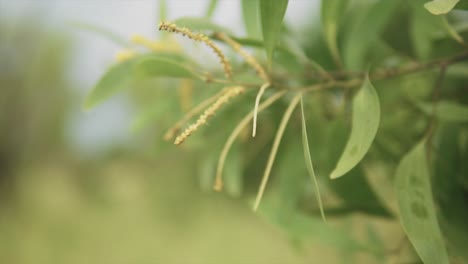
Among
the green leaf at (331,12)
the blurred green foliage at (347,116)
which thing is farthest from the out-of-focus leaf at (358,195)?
the green leaf at (331,12)

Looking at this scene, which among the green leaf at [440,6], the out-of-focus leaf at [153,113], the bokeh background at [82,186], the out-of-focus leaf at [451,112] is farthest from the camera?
the bokeh background at [82,186]

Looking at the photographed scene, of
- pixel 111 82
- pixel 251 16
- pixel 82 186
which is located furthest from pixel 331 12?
pixel 82 186

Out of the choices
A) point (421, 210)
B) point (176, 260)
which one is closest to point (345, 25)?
point (421, 210)

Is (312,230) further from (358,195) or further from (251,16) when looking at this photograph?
(251,16)

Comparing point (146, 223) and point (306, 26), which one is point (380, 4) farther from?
point (146, 223)

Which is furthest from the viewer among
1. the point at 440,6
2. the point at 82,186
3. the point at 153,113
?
the point at 82,186

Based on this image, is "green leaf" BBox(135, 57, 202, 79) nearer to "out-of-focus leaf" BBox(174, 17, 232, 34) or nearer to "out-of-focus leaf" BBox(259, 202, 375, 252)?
"out-of-focus leaf" BBox(174, 17, 232, 34)

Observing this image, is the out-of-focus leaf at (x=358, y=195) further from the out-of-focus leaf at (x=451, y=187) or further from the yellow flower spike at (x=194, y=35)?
the yellow flower spike at (x=194, y=35)
